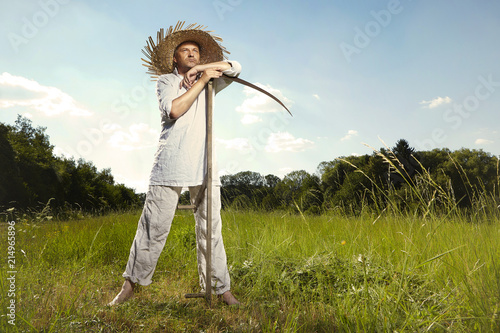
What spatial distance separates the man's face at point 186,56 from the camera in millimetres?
3256

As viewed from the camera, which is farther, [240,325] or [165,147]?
[165,147]

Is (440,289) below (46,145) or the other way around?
below

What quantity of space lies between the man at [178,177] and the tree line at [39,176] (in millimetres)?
10116

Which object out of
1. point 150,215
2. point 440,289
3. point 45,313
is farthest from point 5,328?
point 440,289

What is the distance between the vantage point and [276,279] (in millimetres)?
3334

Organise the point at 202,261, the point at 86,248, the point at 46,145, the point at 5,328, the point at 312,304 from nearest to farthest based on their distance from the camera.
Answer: the point at 5,328 → the point at 312,304 → the point at 202,261 → the point at 86,248 → the point at 46,145

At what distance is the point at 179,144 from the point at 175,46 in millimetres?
967

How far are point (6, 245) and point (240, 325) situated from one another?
3125 millimetres

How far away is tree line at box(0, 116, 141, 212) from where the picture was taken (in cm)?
1877

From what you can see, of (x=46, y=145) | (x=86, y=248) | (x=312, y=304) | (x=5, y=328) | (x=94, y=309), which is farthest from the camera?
(x=46, y=145)

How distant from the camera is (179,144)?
2.97m

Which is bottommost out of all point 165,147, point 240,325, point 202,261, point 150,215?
point 240,325

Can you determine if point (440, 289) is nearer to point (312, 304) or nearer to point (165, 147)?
point (312, 304)

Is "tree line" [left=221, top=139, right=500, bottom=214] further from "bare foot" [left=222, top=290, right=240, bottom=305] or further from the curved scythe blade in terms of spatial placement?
"bare foot" [left=222, top=290, right=240, bottom=305]
